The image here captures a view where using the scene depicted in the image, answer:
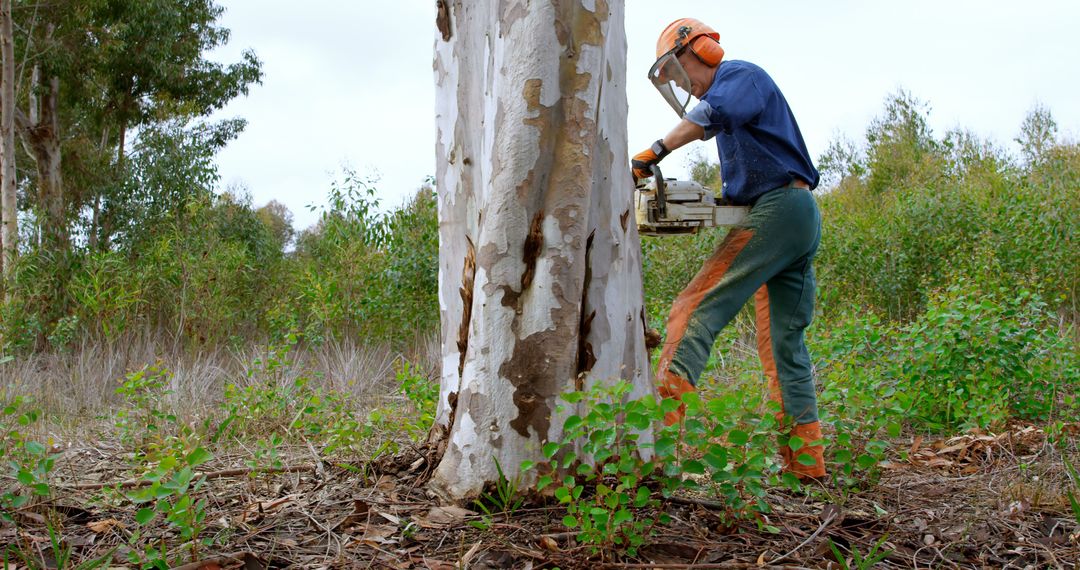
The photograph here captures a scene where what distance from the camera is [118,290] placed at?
9.37 metres

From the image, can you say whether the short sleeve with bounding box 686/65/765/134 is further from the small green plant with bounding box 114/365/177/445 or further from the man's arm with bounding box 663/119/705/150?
the small green plant with bounding box 114/365/177/445

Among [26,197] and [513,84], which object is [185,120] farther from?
[513,84]

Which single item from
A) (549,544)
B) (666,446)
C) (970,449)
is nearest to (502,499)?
(549,544)

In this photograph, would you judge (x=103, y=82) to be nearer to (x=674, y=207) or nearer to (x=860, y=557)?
(x=674, y=207)

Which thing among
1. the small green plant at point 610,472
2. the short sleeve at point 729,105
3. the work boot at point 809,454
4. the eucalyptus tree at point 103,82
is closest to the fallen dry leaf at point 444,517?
the small green plant at point 610,472

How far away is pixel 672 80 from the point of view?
3.83 meters

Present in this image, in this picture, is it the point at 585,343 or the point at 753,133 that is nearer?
the point at 585,343

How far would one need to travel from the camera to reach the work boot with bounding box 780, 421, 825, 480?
3.45m

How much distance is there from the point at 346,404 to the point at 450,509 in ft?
8.94

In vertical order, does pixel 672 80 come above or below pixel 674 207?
above

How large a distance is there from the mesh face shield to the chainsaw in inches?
21.8

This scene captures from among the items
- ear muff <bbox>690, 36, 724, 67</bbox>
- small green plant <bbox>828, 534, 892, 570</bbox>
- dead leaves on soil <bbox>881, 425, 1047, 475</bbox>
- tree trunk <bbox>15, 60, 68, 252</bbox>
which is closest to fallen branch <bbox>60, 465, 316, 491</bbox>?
small green plant <bbox>828, 534, 892, 570</bbox>

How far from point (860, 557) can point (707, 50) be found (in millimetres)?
2187

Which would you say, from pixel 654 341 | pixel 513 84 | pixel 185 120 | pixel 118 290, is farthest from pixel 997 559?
pixel 185 120
